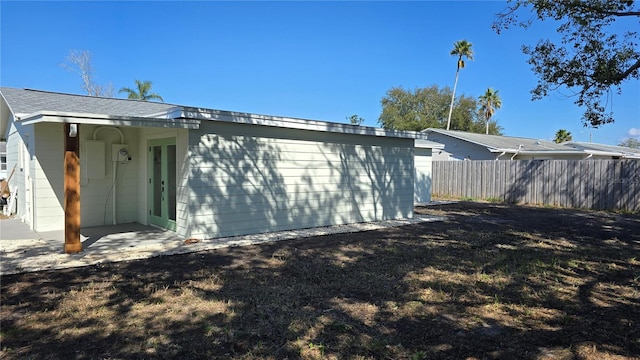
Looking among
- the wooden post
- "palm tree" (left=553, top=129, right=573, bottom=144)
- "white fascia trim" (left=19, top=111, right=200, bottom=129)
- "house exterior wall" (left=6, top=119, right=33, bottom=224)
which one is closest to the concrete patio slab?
the wooden post

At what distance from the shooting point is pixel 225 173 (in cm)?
735

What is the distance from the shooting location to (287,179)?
8.26 m

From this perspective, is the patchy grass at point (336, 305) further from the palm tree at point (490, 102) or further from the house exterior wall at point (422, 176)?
the palm tree at point (490, 102)

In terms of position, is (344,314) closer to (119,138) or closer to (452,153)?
(119,138)

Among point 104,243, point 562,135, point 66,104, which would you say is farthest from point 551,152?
point 562,135

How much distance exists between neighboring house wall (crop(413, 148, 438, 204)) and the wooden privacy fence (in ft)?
10.5

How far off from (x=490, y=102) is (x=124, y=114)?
35.5 meters

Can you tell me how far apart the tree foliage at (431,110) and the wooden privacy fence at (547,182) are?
24493 millimetres

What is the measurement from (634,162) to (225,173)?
44.1 ft

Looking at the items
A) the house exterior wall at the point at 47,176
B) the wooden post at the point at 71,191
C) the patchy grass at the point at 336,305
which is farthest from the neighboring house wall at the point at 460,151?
the wooden post at the point at 71,191

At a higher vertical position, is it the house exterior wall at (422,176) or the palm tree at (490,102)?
the palm tree at (490,102)

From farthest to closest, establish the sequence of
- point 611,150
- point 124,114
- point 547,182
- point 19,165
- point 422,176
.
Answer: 1. point 611,150
2. point 422,176
3. point 547,182
4. point 19,165
5. point 124,114

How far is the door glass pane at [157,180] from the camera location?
26.3 ft

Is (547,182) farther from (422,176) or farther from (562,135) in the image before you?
(562,135)
